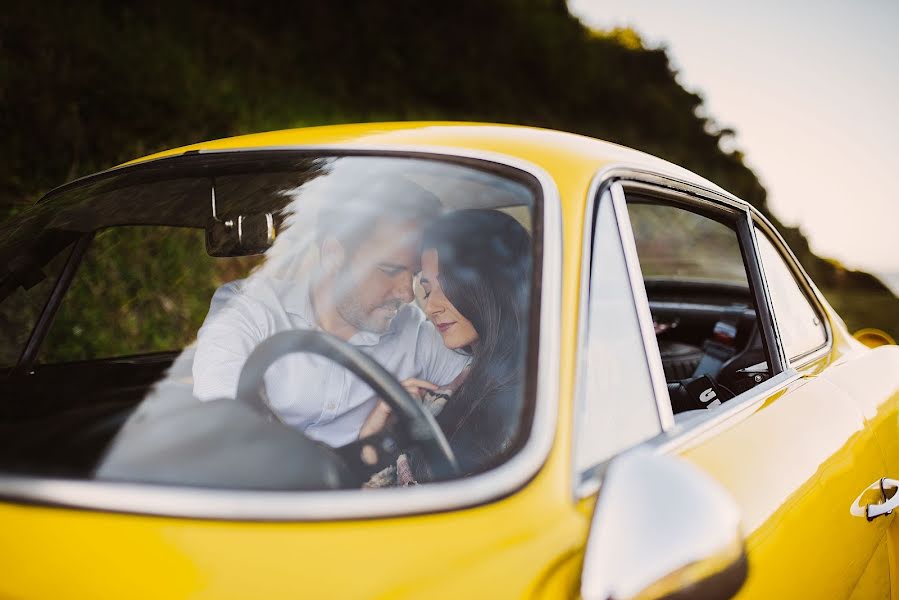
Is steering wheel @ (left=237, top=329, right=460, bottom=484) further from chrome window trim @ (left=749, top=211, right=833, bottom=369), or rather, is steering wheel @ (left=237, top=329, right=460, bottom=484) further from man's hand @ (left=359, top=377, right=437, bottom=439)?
chrome window trim @ (left=749, top=211, right=833, bottom=369)

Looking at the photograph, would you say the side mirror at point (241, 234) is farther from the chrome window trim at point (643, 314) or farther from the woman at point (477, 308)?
the chrome window trim at point (643, 314)

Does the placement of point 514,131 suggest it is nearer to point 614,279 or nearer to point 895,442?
point 614,279

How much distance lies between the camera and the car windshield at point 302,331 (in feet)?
4.34

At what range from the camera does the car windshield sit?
1.32 meters

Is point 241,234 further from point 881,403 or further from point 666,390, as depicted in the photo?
point 881,403

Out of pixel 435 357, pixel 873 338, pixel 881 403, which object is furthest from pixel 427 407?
pixel 873 338

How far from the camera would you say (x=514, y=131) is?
1904 mm

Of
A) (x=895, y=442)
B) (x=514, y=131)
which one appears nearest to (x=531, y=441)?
(x=514, y=131)

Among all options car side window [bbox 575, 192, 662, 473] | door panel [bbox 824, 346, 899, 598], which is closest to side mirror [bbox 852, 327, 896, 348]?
door panel [bbox 824, 346, 899, 598]

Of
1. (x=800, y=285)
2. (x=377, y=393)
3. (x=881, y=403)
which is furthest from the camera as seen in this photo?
(x=800, y=285)

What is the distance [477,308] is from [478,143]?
1.46 ft

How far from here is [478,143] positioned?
68.2 inches

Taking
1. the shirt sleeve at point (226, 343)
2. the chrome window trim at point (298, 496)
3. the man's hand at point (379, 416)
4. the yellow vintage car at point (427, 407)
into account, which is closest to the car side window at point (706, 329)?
the yellow vintage car at point (427, 407)

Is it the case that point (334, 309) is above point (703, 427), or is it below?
above
